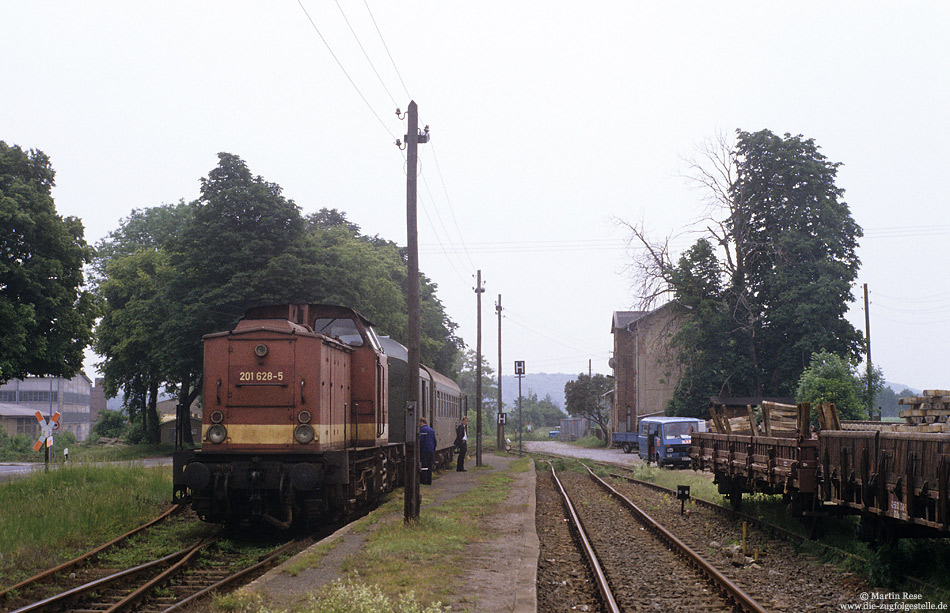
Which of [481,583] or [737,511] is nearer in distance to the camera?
[481,583]

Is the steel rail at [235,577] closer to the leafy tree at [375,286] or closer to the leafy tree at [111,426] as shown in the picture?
the leafy tree at [375,286]

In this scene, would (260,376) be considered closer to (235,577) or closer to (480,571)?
(235,577)

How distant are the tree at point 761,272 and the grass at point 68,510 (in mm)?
28703

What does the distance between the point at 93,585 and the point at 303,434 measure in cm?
389

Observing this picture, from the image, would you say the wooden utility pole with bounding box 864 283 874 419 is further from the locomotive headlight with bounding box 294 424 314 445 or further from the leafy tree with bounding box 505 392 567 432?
the leafy tree with bounding box 505 392 567 432

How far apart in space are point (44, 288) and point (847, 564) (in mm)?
26393

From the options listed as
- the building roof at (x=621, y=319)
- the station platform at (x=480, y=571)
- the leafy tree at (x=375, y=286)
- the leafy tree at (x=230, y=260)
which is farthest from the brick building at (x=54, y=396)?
the station platform at (x=480, y=571)

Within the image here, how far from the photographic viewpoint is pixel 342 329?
49.0 ft

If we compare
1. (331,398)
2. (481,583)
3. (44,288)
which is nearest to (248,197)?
(44,288)

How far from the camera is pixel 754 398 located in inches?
1575

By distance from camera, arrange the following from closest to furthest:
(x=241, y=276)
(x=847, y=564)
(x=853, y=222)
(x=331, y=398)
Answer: (x=847, y=564)
(x=331, y=398)
(x=241, y=276)
(x=853, y=222)

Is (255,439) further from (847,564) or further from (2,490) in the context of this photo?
(847,564)

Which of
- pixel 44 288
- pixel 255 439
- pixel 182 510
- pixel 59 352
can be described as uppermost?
pixel 44 288

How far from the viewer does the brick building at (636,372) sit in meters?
59.6
